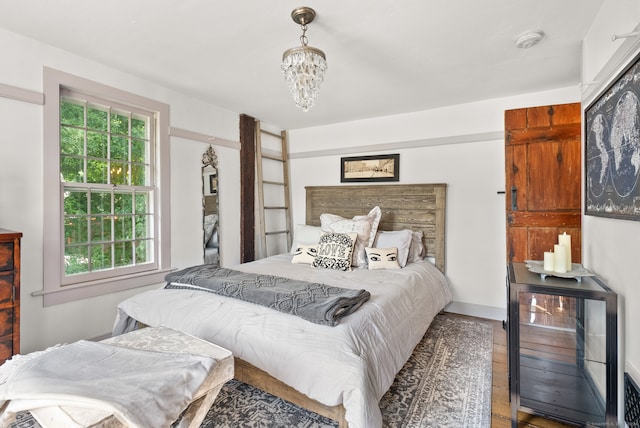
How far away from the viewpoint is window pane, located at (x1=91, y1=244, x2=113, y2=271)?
2740mm

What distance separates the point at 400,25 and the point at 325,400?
89.2 inches

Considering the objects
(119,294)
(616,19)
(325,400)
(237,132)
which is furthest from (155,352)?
(237,132)

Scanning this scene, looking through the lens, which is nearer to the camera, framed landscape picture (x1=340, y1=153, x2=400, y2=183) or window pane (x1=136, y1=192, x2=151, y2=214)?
window pane (x1=136, y1=192, x2=151, y2=214)

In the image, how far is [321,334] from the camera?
1662 mm

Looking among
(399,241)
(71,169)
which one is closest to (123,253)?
(71,169)

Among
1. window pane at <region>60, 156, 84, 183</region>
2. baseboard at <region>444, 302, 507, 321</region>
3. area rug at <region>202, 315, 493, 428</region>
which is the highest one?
window pane at <region>60, 156, 84, 183</region>

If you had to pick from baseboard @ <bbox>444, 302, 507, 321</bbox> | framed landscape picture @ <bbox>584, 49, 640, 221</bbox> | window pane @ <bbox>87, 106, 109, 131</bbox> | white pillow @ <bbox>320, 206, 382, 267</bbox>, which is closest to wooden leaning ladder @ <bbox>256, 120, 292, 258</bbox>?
white pillow @ <bbox>320, 206, 382, 267</bbox>

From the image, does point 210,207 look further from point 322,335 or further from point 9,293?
point 322,335

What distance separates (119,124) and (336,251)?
7.85 feet

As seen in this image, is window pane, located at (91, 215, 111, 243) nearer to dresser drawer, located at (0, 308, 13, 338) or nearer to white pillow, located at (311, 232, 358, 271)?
dresser drawer, located at (0, 308, 13, 338)

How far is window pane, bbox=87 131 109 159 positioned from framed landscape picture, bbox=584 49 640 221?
360 centimetres

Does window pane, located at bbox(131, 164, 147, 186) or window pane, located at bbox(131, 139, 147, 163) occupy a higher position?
window pane, located at bbox(131, 139, 147, 163)

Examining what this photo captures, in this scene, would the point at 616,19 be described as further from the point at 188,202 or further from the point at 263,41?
the point at 188,202

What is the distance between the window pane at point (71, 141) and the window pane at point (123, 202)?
0.46 metres
